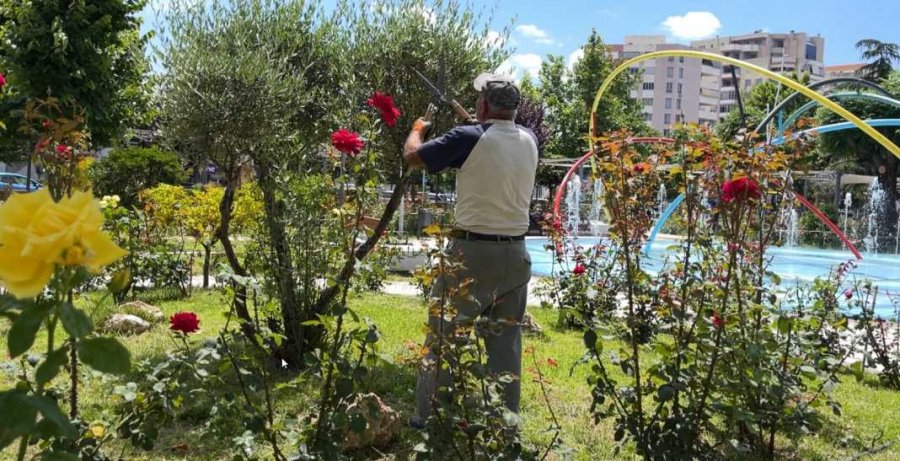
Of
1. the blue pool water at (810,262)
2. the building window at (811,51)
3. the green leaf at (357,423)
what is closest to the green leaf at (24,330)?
the green leaf at (357,423)

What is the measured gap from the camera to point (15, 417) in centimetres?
97

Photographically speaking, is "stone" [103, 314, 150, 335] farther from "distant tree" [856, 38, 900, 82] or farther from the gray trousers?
"distant tree" [856, 38, 900, 82]

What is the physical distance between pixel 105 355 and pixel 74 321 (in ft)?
0.21

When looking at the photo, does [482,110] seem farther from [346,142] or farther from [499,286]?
[346,142]

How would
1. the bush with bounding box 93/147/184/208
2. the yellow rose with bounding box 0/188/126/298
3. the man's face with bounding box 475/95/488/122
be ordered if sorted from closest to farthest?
1. the yellow rose with bounding box 0/188/126/298
2. the man's face with bounding box 475/95/488/122
3. the bush with bounding box 93/147/184/208

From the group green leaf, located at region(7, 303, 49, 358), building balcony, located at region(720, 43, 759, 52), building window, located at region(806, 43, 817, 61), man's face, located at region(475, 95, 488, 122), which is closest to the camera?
green leaf, located at region(7, 303, 49, 358)

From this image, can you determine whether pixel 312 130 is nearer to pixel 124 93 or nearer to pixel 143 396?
pixel 143 396

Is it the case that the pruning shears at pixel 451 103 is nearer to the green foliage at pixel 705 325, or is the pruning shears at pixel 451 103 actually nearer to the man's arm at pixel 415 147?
the man's arm at pixel 415 147

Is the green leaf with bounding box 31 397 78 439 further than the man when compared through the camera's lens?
No

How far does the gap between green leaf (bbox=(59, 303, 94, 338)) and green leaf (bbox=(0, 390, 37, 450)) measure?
0.14 meters

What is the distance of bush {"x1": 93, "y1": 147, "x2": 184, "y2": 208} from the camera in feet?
48.5

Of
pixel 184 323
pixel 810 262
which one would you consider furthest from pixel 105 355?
pixel 810 262

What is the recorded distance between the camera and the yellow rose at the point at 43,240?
897mm

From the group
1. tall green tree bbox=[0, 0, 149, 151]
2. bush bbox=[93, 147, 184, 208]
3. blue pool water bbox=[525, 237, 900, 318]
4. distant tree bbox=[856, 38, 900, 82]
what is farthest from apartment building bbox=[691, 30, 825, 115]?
tall green tree bbox=[0, 0, 149, 151]
